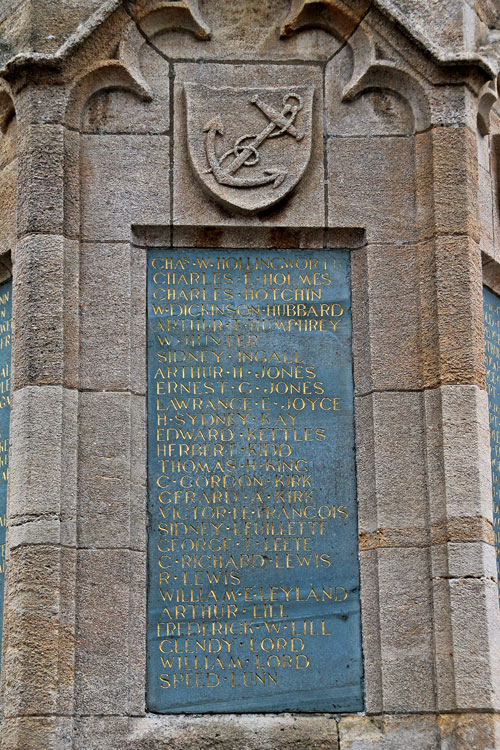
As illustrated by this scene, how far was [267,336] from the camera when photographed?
9.04 meters

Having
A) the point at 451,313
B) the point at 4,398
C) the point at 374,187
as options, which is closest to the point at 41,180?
the point at 4,398

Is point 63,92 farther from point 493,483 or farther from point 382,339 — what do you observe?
point 493,483

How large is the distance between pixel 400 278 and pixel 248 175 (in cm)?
123

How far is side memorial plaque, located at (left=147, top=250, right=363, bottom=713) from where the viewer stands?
27.9 ft

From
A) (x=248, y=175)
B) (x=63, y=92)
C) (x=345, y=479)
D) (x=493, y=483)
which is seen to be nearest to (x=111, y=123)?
(x=63, y=92)

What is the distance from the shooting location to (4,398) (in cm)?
957

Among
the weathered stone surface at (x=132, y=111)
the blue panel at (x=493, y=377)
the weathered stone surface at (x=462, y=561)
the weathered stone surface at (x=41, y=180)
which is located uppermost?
the weathered stone surface at (x=132, y=111)

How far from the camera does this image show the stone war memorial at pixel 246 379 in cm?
838

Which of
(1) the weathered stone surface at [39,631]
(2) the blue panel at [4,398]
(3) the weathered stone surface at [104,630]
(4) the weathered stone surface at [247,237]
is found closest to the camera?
(1) the weathered stone surface at [39,631]

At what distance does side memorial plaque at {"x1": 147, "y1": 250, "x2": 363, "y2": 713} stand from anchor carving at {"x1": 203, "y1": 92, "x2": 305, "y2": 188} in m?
0.50

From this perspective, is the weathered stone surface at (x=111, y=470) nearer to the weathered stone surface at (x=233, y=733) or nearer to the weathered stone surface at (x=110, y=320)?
the weathered stone surface at (x=110, y=320)

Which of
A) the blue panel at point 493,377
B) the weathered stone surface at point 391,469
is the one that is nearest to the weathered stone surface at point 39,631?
the weathered stone surface at point 391,469

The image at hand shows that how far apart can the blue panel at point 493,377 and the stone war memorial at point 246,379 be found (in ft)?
0.45

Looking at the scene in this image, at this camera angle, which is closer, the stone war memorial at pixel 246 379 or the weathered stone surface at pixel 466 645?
the weathered stone surface at pixel 466 645
